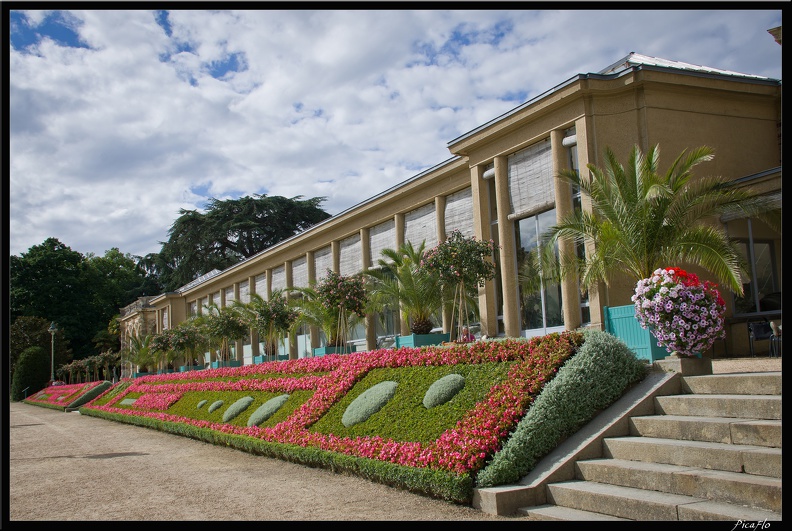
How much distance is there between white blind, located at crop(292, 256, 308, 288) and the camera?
31406 mm

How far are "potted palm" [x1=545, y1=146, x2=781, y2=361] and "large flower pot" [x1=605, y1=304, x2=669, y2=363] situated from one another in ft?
0.05

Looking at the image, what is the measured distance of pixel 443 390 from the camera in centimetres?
1010

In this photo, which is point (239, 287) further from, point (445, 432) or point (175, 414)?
point (445, 432)

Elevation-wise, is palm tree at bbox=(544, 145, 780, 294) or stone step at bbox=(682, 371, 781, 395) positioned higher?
palm tree at bbox=(544, 145, 780, 294)

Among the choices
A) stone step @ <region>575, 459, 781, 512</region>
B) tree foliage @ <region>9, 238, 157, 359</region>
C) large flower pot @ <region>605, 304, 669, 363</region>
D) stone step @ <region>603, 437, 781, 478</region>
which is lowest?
stone step @ <region>575, 459, 781, 512</region>

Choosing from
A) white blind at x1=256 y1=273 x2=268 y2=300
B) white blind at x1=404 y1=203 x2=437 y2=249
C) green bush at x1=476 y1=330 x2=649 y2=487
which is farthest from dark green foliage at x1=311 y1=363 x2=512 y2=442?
white blind at x1=256 y1=273 x2=268 y2=300

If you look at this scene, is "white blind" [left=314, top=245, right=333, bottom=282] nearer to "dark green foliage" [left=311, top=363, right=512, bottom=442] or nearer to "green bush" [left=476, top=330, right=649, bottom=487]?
"dark green foliage" [left=311, top=363, right=512, bottom=442]

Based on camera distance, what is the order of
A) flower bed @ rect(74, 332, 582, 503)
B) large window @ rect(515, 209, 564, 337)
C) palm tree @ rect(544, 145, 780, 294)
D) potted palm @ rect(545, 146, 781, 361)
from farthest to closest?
large window @ rect(515, 209, 564, 337)
palm tree @ rect(544, 145, 780, 294)
potted palm @ rect(545, 146, 781, 361)
flower bed @ rect(74, 332, 582, 503)

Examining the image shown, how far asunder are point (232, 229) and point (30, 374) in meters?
21.1

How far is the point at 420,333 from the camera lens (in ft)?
61.1

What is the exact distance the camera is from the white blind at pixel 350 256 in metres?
27.0

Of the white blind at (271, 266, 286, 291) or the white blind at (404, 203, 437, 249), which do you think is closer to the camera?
the white blind at (404, 203, 437, 249)

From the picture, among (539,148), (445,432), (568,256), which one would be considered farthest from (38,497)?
(539,148)

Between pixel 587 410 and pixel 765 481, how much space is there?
8.72 ft
